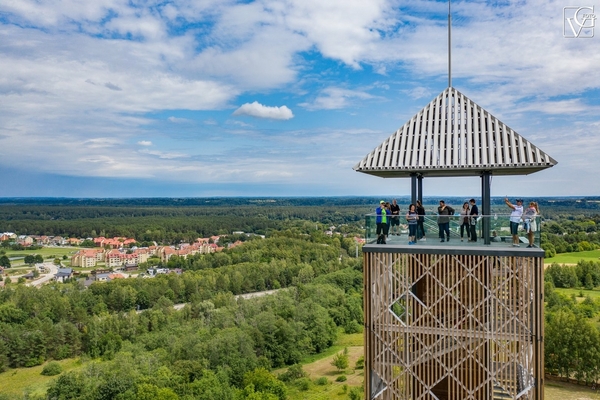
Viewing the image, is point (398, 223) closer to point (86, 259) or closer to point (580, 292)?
point (580, 292)

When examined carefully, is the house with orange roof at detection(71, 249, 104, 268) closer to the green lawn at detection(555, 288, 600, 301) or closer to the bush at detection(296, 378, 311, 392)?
the bush at detection(296, 378, 311, 392)

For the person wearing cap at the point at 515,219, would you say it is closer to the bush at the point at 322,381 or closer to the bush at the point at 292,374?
the bush at the point at 322,381

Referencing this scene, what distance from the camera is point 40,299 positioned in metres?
55.1

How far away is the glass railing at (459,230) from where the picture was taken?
11211 millimetres

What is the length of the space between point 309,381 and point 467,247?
27573 mm

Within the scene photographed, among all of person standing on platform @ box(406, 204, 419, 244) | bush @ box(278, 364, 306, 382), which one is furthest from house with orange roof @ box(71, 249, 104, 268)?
person standing on platform @ box(406, 204, 419, 244)

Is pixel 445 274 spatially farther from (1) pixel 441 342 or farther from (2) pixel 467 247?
(1) pixel 441 342

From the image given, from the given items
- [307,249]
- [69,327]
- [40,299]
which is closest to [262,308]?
[69,327]

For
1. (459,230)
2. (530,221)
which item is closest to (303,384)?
(459,230)

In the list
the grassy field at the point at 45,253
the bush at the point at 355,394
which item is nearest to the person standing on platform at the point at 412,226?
the bush at the point at 355,394

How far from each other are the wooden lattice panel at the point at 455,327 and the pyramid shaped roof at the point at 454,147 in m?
2.27

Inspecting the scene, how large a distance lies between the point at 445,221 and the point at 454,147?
1.98 metres

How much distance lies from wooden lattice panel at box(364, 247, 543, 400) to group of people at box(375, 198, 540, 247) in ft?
1.95

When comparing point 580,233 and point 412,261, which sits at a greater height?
point 412,261
